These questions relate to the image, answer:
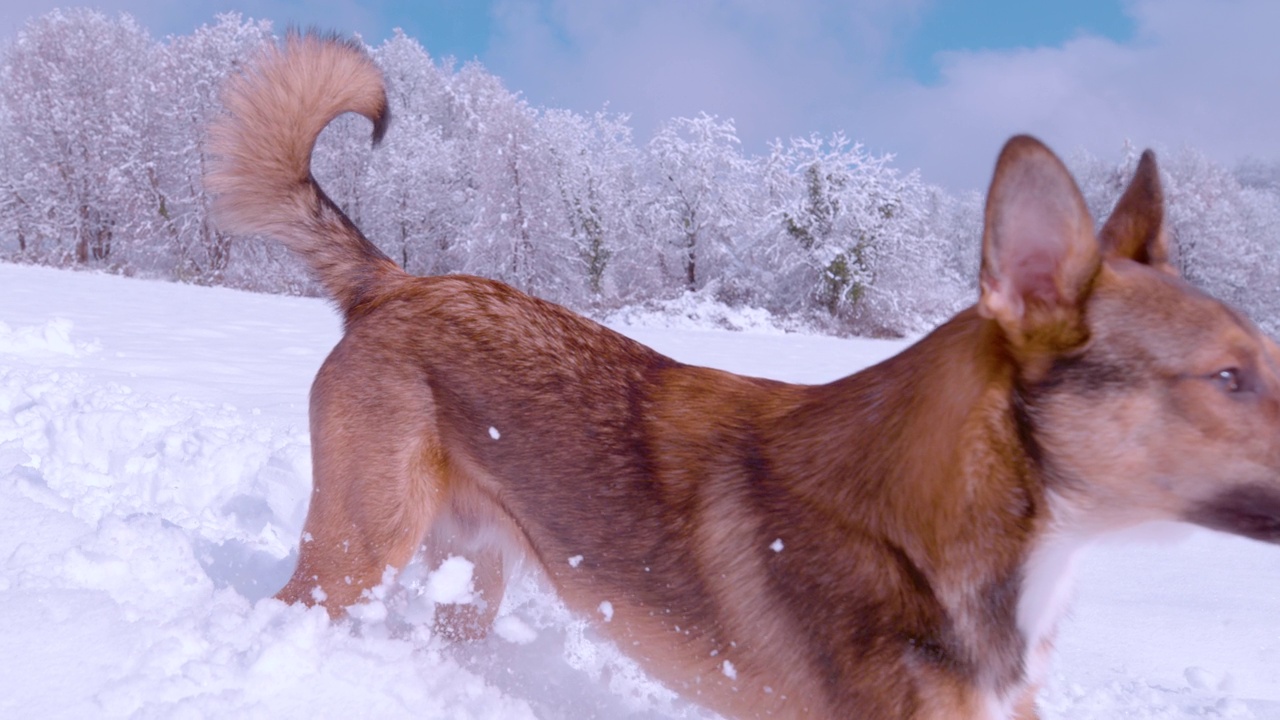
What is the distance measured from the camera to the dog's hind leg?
2.88 metres

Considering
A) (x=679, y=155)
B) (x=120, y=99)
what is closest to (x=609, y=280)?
(x=679, y=155)

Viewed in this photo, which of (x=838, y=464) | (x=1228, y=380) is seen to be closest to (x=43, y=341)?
(x=838, y=464)

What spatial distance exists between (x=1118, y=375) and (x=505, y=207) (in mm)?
30844

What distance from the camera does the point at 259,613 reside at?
9.26 feet

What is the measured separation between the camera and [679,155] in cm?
3753

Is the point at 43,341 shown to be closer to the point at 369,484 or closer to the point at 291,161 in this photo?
the point at 291,161

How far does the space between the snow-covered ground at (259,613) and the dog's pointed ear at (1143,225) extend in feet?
2.58

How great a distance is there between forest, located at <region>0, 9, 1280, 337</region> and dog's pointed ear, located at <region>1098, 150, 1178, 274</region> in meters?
26.1

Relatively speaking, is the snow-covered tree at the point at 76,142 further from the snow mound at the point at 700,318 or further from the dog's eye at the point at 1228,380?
the dog's eye at the point at 1228,380

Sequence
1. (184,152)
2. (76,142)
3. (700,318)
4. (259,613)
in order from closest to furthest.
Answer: (259,613)
(700,318)
(184,152)
(76,142)

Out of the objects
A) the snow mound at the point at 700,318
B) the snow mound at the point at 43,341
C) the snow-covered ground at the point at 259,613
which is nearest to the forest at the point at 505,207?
the snow mound at the point at 700,318

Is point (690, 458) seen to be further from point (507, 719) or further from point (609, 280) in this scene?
point (609, 280)

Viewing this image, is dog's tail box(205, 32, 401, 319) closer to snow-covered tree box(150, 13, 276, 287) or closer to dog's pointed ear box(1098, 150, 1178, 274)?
dog's pointed ear box(1098, 150, 1178, 274)

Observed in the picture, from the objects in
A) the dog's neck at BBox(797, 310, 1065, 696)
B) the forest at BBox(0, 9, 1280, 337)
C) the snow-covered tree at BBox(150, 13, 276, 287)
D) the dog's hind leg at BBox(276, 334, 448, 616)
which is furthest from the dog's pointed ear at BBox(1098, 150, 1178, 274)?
the snow-covered tree at BBox(150, 13, 276, 287)
